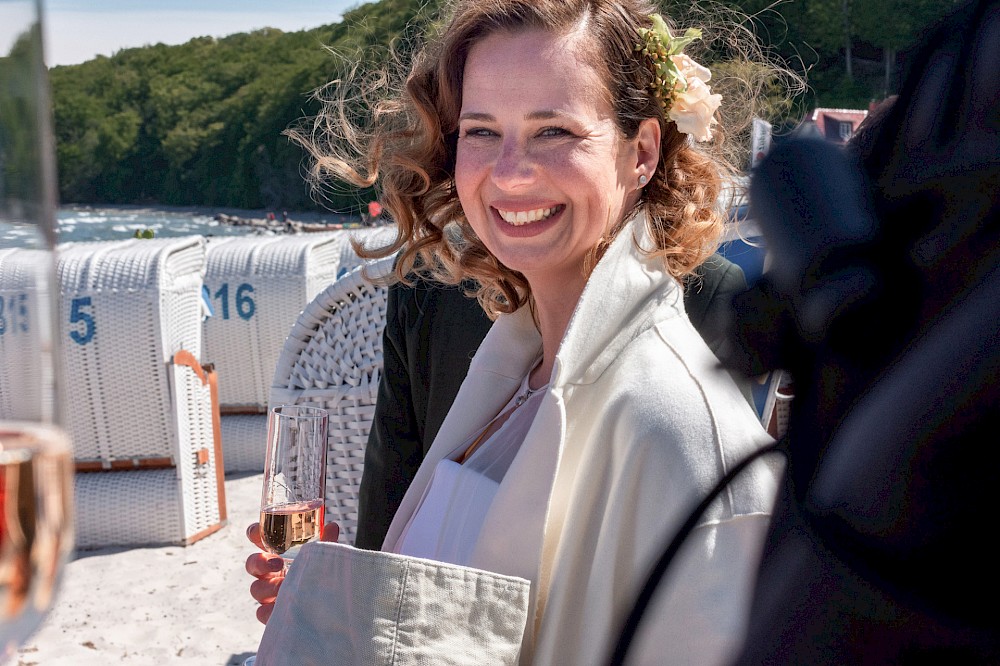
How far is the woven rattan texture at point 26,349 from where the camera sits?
38cm

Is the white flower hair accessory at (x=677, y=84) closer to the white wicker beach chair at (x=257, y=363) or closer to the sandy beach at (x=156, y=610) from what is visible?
the sandy beach at (x=156, y=610)

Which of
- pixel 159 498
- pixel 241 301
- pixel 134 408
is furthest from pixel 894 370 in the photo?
pixel 241 301

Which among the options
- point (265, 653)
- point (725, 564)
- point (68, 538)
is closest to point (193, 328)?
point (265, 653)

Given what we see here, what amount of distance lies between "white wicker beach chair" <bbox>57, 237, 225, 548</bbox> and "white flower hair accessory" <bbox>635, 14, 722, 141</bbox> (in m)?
3.95

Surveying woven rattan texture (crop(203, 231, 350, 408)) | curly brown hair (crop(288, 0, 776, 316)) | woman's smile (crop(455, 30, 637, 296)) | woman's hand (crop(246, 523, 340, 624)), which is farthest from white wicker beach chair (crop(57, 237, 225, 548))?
woman's smile (crop(455, 30, 637, 296))

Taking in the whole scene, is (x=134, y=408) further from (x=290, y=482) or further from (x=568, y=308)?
(x=568, y=308)

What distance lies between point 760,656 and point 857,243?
0.46 ft

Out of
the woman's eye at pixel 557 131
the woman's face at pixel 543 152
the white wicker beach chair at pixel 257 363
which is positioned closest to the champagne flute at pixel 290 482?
the woman's face at pixel 543 152

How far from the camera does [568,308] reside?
5.83ft

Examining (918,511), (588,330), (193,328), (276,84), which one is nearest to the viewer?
(918,511)

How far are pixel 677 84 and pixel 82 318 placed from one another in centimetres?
428

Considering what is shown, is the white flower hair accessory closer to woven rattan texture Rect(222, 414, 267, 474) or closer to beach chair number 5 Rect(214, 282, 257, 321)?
woven rattan texture Rect(222, 414, 267, 474)

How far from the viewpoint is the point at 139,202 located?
263ft

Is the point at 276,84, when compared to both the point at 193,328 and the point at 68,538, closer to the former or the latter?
the point at 193,328
